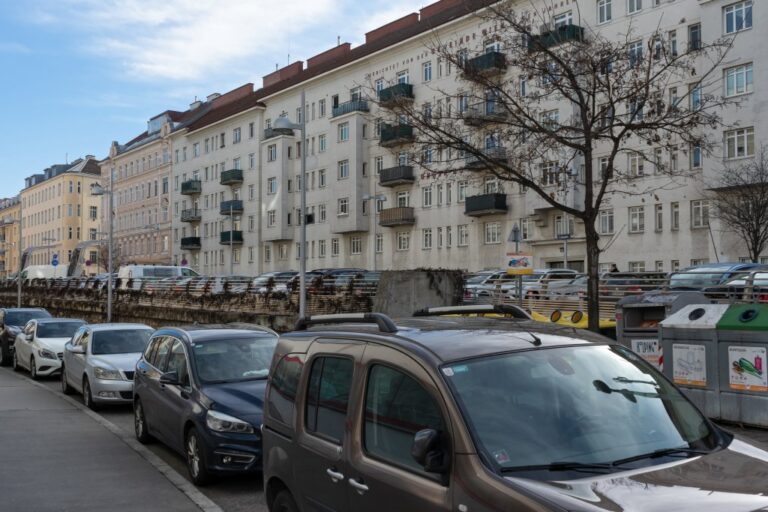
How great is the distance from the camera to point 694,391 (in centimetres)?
1001

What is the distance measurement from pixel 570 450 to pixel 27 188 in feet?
503

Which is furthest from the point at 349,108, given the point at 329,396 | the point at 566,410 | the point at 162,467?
the point at 566,410

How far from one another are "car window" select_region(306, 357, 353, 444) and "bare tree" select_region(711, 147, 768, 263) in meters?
33.4

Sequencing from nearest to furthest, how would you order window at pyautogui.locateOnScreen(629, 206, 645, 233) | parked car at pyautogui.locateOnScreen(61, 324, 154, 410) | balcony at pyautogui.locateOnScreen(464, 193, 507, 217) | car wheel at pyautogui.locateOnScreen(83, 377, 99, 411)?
1. parked car at pyautogui.locateOnScreen(61, 324, 154, 410)
2. car wheel at pyautogui.locateOnScreen(83, 377, 99, 411)
3. window at pyautogui.locateOnScreen(629, 206, 645, 233)
4. balcony at pyautogui.locateOnScreen(464, 193, 507, 217)

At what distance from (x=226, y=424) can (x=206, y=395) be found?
60 centimetres

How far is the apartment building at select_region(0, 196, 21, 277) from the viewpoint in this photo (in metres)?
144

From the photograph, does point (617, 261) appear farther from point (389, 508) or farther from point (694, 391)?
point (389, 508)

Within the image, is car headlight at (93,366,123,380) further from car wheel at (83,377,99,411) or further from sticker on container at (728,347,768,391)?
sticker on container at (728,347,768,391)

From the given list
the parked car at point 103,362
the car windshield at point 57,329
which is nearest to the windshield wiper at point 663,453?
the parked car at point 103,362

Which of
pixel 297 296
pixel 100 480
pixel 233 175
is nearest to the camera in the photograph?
pixel 100 480

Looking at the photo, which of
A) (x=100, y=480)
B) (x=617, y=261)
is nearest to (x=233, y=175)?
(x=617, y=261)

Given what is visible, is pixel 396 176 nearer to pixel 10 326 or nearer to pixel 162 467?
pixel 10 326

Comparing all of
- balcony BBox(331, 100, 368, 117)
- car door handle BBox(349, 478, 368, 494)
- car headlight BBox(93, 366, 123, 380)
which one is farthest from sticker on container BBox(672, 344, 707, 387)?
balcony BBox(331, 100, 368, 117)

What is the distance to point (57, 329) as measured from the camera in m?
21.2
